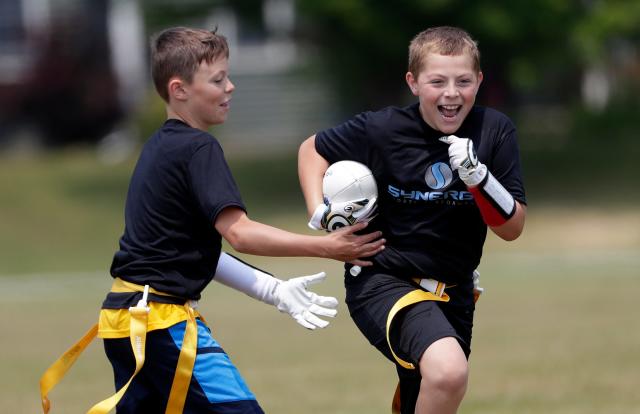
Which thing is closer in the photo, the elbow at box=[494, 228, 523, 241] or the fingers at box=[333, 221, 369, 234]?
the fingers at box=[333, 221, 369, 234]

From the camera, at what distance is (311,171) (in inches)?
251

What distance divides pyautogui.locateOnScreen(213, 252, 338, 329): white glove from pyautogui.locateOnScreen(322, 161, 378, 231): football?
0.28 meters

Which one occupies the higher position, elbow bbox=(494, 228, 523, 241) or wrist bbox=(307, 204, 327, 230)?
wrist bbox=(307, 204, 327, 230)

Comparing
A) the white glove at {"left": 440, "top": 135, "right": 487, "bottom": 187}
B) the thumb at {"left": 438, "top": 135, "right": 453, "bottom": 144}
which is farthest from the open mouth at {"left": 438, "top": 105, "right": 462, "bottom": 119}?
the white glove at {"left": 440, "top": 135, "right": 487, "bottom": 187}

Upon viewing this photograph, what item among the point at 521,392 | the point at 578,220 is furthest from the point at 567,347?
the point at 578,220

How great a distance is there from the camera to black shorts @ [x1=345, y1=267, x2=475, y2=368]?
5777 mm

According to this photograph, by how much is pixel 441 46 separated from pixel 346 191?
841 mm

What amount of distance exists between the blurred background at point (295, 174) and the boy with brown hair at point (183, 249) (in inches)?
116

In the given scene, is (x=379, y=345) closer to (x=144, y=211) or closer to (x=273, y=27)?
(x=144, y=211)

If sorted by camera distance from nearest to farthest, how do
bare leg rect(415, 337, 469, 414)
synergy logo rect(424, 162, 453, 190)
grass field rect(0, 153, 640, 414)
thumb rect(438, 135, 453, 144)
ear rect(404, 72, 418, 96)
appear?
bare leg rect(415, 337, 469, 414) → thumb rect(438, 135, 453, 144) → synergy logo rect(424, 162, 453, 190) → ear rect(404, 72, 418, 96) → grass field rect(0, 153, 640, 414)

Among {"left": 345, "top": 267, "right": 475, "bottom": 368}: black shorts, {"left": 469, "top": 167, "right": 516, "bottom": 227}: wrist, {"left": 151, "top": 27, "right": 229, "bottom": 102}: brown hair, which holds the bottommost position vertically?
{"left": 345, "top": 267, "right": 475, "bottom": 368}: black shorts

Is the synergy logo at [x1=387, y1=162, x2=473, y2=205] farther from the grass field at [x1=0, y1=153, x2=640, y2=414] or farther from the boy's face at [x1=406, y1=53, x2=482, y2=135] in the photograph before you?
the grass field at [x1=0, y1=153, x2=640, y2=414]

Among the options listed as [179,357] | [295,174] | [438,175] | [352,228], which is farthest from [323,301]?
[295,174]

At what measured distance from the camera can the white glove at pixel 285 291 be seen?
570cm
